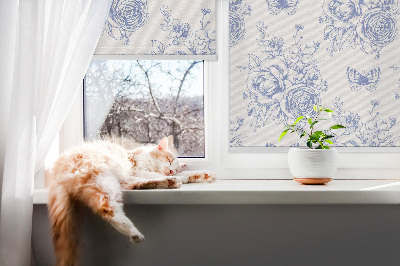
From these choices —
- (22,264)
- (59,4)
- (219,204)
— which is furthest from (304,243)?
(59,4)

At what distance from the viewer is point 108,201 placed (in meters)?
1.18

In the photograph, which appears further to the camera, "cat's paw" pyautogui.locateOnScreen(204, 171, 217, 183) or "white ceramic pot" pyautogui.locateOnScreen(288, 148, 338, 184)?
"cat's paw" pyautogui.locateOnScreen(204, 171, 217, 183)

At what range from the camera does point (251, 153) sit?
1.63 m

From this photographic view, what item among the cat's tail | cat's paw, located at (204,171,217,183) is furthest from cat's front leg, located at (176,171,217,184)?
the cat's tail

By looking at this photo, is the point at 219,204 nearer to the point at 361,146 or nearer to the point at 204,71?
the point at 204,71

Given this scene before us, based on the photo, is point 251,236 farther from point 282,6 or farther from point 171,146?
point 282,6

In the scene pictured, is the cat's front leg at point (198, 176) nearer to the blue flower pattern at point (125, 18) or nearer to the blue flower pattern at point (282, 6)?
the blue flower pattern at point (125, 18)

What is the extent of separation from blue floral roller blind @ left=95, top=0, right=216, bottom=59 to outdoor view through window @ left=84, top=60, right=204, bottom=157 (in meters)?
0.10

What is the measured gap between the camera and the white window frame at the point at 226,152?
5.26 ft

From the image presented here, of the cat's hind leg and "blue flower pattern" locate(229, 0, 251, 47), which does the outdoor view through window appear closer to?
"blue flower pattern" locate(229, 0, 251, 47)

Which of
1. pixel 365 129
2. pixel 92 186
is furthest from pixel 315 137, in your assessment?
pixel 92 186

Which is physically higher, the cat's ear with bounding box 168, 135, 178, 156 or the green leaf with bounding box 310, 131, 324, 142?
the green leaf with bounding box 310, 131, 324, 142

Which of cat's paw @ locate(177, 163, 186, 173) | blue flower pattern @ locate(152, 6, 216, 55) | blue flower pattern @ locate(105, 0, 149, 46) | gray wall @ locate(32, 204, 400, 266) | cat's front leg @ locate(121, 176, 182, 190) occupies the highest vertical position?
blue flower pattern @ locate(105, 0, 149, 46)

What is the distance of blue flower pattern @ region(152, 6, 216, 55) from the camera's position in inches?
62.2
